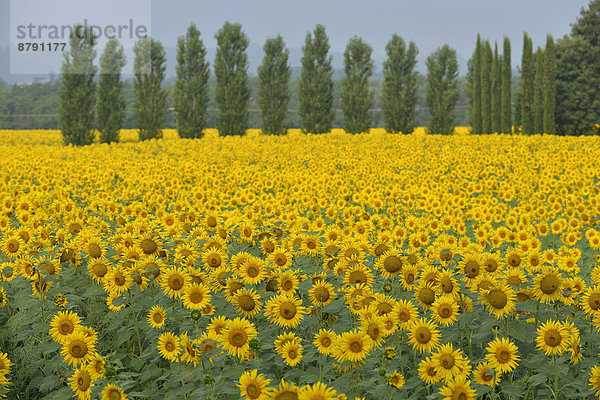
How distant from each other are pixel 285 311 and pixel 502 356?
1312mm

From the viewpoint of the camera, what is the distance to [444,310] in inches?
129

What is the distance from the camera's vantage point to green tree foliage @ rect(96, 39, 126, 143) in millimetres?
33156

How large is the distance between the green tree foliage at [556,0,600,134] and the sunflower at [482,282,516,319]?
39185 millimetres

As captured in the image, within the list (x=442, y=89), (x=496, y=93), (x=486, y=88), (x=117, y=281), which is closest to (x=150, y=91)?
(x=442, y=89)

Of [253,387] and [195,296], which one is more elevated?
[195,296]

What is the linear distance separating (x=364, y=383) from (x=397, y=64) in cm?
3437

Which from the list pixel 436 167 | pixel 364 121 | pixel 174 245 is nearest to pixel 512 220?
pixel 174 245

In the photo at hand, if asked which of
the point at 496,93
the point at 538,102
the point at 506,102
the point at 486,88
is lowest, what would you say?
the point at 538,102

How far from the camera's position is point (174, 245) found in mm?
4602

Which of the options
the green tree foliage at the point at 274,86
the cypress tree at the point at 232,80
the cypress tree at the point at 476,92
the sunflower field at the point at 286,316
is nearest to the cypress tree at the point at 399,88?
the cypress tree at the point at 476,92

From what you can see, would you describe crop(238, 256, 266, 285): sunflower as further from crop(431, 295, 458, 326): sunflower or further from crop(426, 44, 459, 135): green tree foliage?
crop(426, 44, 459, 135): green tree foliage

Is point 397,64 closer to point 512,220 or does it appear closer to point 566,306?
point 512,220

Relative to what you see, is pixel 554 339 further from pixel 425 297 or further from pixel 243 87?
pixel 243 87

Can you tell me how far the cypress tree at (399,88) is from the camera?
34.9m
